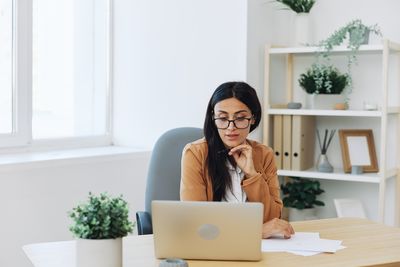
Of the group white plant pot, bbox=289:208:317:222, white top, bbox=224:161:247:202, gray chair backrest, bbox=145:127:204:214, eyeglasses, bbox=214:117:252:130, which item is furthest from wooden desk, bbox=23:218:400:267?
white plant pot, bbox=289:208:317:222

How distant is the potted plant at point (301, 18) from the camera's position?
3424 millimetres

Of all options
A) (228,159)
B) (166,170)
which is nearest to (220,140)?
(228,159)

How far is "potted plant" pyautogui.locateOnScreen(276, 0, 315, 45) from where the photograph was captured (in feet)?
11.2

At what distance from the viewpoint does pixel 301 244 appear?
74.6 inches

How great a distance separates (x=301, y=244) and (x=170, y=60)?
1.86 m

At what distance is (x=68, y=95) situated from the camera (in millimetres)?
3549

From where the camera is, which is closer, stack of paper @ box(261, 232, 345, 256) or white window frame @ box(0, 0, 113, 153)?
stack of paper @ box(261, 232, 345, 256)

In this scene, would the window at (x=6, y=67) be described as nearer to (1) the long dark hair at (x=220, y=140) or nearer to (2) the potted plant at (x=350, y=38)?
(1) the long dark hair at (x=220, y=140)

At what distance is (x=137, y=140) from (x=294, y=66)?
1.05 m

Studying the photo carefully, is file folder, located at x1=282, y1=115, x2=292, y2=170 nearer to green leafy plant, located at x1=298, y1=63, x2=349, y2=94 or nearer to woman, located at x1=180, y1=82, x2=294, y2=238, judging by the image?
green leafy plant, located at x1=298, y1=63, x2=349, y2=94

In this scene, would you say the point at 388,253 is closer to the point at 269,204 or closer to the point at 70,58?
the point at 269,204

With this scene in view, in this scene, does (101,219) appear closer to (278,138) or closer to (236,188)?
(236,188)

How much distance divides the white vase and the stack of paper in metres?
1.71

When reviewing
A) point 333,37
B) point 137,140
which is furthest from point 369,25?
point 137,140
